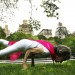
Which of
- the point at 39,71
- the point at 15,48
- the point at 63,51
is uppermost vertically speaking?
the point at 15,48

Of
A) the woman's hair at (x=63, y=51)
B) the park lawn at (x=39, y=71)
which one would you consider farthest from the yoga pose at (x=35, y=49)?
the park lawn at (x=39, y=71)

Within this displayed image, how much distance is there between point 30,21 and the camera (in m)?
20.9

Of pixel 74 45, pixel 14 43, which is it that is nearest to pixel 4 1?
pixel 14 43

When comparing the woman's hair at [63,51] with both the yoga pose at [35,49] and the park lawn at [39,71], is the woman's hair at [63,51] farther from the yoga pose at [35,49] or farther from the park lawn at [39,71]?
the park lawn at [39,71]

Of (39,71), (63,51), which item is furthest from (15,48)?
(63,51)

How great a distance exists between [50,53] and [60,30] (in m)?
99.3

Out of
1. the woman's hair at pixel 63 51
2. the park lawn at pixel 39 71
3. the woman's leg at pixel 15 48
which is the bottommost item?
the park lawn at pixel 39 71

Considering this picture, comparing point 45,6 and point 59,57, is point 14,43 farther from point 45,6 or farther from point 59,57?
point 45,6

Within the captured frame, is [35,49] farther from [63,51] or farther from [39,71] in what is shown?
[63,51]

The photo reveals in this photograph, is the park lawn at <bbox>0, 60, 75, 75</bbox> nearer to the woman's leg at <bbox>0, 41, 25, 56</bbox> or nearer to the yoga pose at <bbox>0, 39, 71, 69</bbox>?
the yoga pose at <bbox>0, 39, 71, 69</bbox>

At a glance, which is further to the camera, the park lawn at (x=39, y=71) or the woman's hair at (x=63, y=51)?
the woman's hair at (x=63, y=51)

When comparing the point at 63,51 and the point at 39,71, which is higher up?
the point at 63,51

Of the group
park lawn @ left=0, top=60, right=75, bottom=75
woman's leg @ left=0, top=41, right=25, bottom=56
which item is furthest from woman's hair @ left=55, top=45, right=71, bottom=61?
woman's leg @ left=0, top=41, right=25, bottom=56

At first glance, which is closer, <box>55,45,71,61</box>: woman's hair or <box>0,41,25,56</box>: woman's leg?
<box>0,41,25,56</box>: woman's leg
